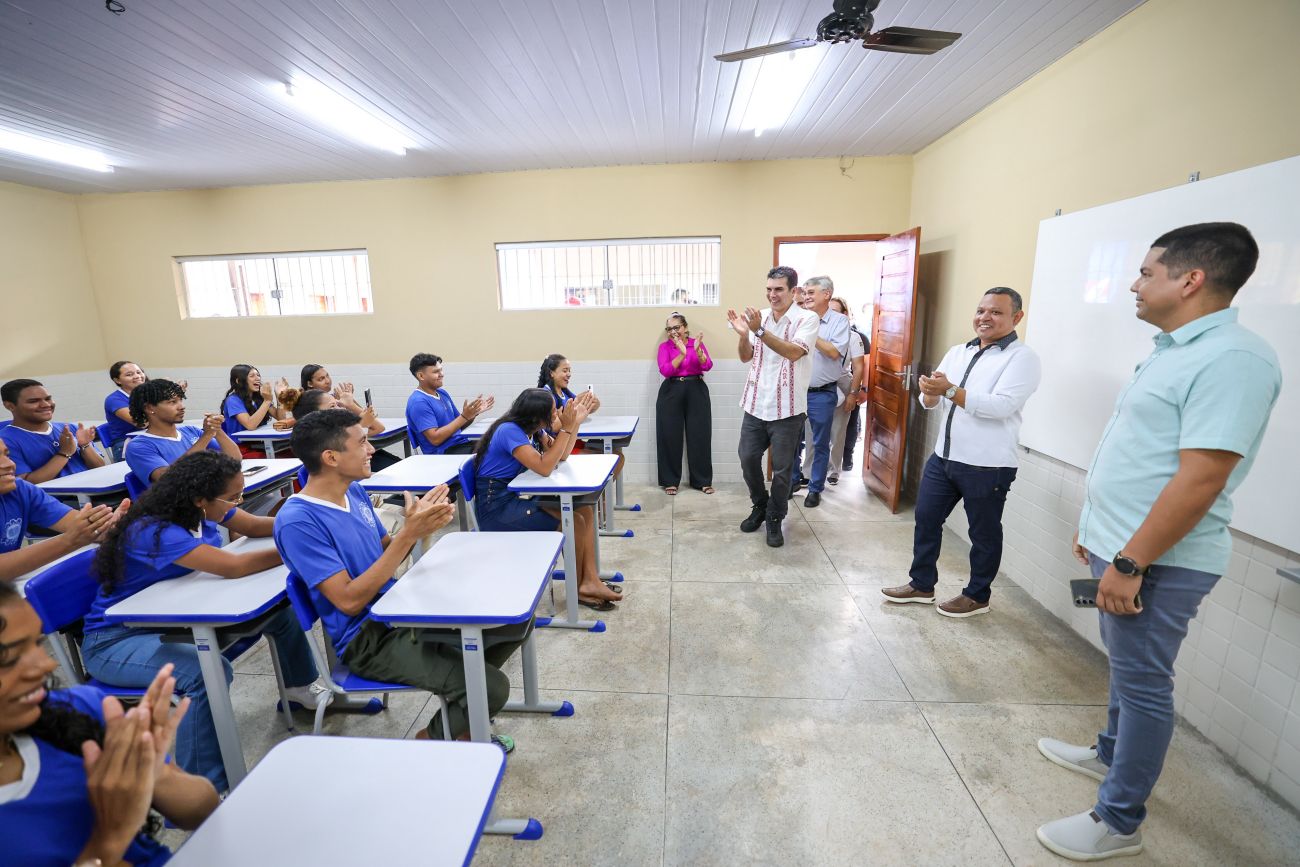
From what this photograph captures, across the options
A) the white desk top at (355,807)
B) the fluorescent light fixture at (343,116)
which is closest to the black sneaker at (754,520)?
the white desk top at (355,807)

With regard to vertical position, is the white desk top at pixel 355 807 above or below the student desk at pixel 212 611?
above

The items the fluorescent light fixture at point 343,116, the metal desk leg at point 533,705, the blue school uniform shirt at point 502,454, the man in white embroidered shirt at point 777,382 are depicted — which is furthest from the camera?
the man in white embroidered shirt at point 777,382

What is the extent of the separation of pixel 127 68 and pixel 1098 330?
5224 millimetres

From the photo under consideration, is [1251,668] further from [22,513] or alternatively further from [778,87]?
[22,513]

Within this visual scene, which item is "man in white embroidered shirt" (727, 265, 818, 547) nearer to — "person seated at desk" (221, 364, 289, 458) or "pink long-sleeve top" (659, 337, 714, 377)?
"pink long-sleeve top" (659, 337, 714, 377)

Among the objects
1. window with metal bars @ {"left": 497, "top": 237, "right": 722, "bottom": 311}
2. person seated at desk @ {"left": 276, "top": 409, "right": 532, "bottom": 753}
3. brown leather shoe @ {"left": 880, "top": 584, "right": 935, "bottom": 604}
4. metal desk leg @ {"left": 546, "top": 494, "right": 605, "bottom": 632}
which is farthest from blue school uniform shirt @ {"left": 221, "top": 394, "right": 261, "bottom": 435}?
brown leather shoe @ {"left": 880, "top": 584, "right": 935, "bottom": 604}

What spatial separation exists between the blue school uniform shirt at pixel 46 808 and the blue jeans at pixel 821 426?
15.2 ft

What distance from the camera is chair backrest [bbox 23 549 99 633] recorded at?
5.51ft

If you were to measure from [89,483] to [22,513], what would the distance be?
1.03m

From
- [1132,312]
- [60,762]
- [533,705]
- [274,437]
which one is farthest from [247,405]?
[1132,312]

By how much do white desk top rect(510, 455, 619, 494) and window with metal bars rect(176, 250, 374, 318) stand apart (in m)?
3.84

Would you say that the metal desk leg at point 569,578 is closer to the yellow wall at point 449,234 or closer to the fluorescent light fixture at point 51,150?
the yellow wall at point 449,234

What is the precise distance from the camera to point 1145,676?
5.17ft

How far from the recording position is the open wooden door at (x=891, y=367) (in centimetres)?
438
